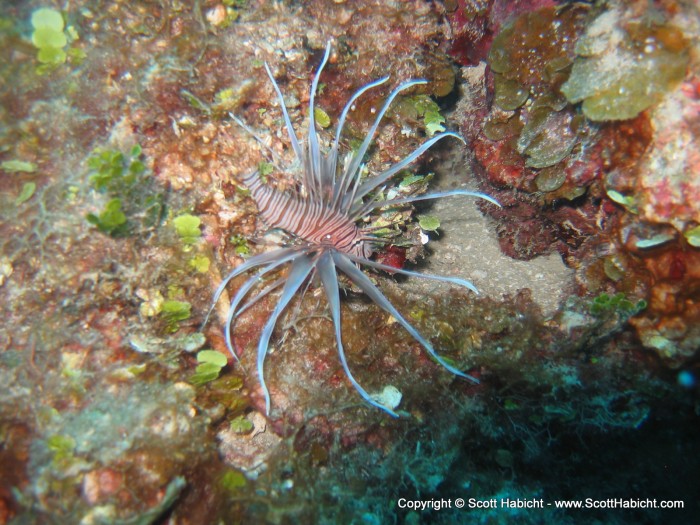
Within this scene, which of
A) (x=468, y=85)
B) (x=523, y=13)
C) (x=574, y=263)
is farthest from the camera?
(x=468, y=85)

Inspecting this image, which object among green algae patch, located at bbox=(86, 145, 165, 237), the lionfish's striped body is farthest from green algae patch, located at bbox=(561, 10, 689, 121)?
green algae patch, located at bbox=(86, 145, 165, 237)

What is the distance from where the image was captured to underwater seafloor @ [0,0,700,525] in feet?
7.35

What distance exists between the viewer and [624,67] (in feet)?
8.28

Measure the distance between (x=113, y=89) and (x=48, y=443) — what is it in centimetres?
226

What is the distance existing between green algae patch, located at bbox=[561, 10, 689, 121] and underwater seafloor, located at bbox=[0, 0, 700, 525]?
0.01 metres

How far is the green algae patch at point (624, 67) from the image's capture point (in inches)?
93.4

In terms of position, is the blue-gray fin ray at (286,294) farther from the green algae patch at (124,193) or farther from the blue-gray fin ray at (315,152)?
the green algae patch at (124,193)

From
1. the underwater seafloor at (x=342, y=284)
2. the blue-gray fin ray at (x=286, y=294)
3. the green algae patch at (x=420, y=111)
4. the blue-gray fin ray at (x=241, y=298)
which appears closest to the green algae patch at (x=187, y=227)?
the underwater seafloor at (x=342, y=284)

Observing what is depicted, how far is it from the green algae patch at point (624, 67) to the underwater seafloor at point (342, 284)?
0.01 metres

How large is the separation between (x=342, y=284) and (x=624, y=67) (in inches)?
102

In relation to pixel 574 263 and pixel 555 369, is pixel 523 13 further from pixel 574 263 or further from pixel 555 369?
pixel 555 369

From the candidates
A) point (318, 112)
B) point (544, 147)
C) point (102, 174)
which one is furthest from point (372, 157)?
point (102, 174)

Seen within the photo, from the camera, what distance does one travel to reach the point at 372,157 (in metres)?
3.53

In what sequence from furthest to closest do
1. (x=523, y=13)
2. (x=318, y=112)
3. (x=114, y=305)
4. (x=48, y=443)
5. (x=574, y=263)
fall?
(x=574, y=263), (x=523, y=13), (x=318, y=112), (x=114, y=305), (x=48, y=443)
